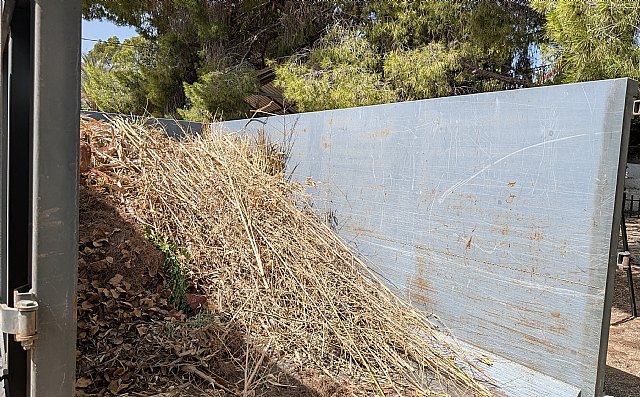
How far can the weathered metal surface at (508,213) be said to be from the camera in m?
2.30

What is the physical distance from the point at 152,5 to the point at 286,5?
2.64 metres

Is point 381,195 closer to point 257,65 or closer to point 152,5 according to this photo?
point 257,65

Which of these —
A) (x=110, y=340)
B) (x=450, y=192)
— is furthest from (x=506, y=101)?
(x=110, y=340)

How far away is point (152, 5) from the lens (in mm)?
8797

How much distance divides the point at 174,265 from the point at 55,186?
2665mm

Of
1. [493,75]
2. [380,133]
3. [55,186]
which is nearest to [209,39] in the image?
[493,75]

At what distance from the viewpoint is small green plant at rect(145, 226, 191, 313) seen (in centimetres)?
344

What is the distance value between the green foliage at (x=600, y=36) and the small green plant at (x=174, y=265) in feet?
11.4

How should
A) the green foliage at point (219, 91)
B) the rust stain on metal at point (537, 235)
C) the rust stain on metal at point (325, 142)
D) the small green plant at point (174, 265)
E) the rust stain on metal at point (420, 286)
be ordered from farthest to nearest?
the green foliage at point (219, 91) → the rust stain on metal at point (325, 142) → the small green plant at point (174, 265) → the rust stain on metal at point (420, 286) → the rust stain on metal at point (537, 235)

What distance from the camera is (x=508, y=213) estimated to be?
2.73 m

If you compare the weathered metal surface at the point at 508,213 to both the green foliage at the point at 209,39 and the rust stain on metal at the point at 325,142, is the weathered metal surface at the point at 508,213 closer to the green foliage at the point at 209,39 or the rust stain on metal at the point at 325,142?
the rust stain on metal at the point at 325,142

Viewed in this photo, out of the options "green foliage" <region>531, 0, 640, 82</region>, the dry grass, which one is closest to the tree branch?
"green foliage" <region>531, 0, 640, 82</region>

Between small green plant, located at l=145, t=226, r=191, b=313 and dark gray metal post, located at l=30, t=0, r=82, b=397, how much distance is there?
2324mm

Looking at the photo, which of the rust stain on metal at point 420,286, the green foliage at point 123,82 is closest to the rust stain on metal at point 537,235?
the rust stain on metal at point 420,286
